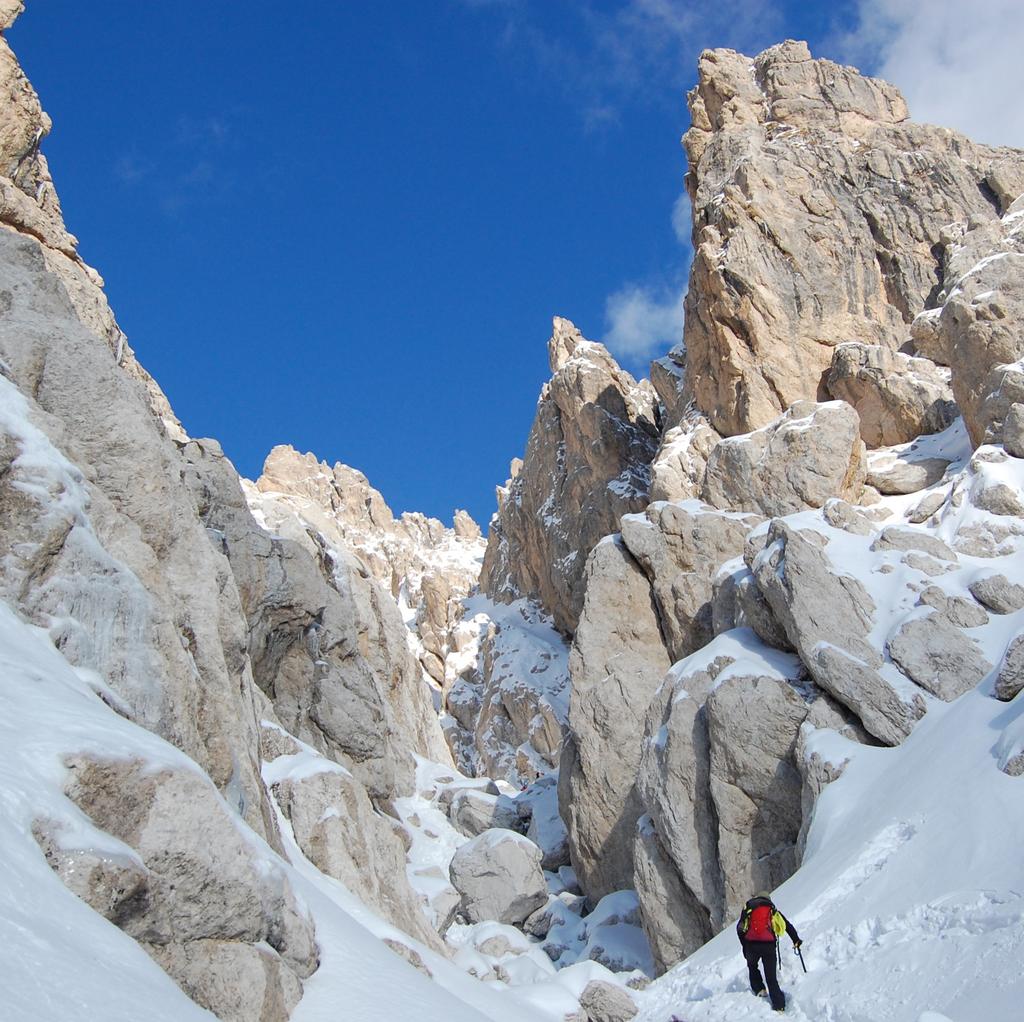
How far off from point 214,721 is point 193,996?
7.46 metres

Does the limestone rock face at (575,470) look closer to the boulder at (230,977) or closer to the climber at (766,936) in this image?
the climber at (766,936)

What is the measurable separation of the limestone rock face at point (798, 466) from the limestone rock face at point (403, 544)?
4778 cm

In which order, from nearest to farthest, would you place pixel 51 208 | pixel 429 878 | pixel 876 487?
pixel 51 208
pixel 429 878
pixel 876 487

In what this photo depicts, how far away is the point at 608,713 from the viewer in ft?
132

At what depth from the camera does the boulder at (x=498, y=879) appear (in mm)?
37094

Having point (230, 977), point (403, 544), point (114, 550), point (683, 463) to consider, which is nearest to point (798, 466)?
point (683, 463)

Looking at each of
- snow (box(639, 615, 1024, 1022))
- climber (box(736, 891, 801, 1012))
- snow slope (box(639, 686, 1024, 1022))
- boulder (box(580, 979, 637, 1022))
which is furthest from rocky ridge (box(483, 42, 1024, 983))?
boulder (box(580, 979, 637, 1022))

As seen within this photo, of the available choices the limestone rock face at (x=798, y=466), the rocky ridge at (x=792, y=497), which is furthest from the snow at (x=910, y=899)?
the limestone rock face at (x=798, y=466)

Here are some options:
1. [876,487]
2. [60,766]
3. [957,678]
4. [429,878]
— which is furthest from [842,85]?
[60,766]

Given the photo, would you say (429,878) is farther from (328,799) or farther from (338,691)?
(328,799)

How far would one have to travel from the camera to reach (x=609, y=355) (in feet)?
259

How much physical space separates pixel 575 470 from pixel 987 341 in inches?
1404

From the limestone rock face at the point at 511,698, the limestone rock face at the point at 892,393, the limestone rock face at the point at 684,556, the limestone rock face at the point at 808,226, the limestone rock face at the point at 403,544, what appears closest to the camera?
the limestone rock face at the point at 684,556

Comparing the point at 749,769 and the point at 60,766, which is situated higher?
the point at 749,769
